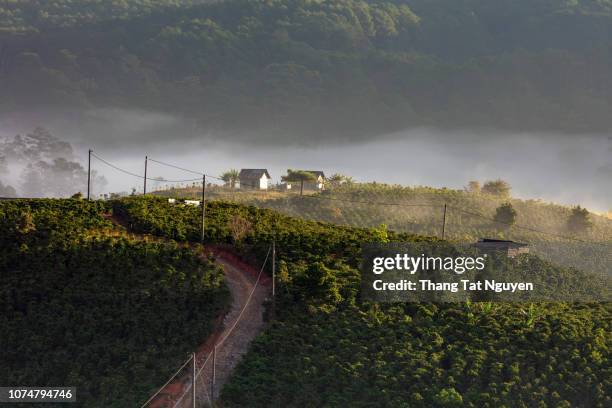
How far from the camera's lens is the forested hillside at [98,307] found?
4178 cm

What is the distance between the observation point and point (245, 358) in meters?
42.2

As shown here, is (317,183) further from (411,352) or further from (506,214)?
(411,352)

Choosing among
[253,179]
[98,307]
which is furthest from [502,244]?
[253,179]

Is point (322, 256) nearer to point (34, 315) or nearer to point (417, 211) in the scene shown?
point (34, 315)

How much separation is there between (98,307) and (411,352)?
18.6m

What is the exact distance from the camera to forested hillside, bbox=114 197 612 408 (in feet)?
124

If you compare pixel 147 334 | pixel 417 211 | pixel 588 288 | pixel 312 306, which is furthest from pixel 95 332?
pixel 417 211

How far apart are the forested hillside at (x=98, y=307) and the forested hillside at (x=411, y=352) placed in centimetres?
450

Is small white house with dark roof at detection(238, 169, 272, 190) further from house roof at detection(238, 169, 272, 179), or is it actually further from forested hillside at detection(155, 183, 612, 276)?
forested hillside at detection(155, 183, 612, 276)

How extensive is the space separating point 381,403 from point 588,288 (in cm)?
2342

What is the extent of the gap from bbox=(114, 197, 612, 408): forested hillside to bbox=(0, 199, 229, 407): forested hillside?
14.8 ft

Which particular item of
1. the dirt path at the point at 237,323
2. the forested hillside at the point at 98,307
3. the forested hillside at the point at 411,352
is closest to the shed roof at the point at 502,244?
the forested hillside at the point at 411,352

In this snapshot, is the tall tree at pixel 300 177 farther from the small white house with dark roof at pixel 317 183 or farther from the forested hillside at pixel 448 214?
the small white house with dark roof at pixel 317 183

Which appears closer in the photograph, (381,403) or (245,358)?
(381,403)
